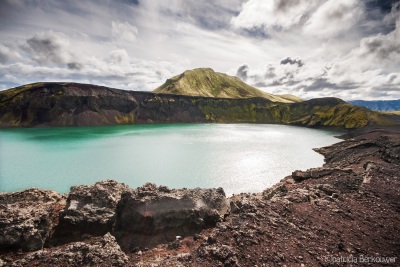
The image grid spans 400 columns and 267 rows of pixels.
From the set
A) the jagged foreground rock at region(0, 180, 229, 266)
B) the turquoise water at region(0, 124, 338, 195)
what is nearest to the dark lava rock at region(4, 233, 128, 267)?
the jagged foreground rock at region(0, 180, 229, 266)

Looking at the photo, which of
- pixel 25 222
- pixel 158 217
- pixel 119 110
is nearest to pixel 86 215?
pixel 25 222

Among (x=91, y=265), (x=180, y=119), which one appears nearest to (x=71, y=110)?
(x=180, y=119)

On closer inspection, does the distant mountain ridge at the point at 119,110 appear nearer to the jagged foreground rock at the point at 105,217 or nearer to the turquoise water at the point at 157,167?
the turquoise water at the point at 157,167

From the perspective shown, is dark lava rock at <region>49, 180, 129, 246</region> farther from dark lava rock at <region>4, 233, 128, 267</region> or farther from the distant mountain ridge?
the distant mountain ridge

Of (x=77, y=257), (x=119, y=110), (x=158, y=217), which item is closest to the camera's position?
(x=77, y=257)

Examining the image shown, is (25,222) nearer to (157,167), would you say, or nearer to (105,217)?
(105,217)

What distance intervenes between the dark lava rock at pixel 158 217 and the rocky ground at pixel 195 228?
74 millimetres

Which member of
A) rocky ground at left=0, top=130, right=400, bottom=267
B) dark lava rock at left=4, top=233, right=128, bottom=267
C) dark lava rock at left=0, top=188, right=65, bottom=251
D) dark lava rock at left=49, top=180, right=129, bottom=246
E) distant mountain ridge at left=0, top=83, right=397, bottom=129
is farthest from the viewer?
distant mountain ridge at left=0, top=83, right=397, bottom=129

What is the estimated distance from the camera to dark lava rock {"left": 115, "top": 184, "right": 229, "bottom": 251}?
1661cm

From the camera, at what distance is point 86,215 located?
16547mm

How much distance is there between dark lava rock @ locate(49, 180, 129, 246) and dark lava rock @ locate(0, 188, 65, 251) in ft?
3.12

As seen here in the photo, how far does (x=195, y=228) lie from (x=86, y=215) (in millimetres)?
8380

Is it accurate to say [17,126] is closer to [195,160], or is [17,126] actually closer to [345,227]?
[195,160]

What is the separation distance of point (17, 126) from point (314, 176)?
Answer: 16511 cm
